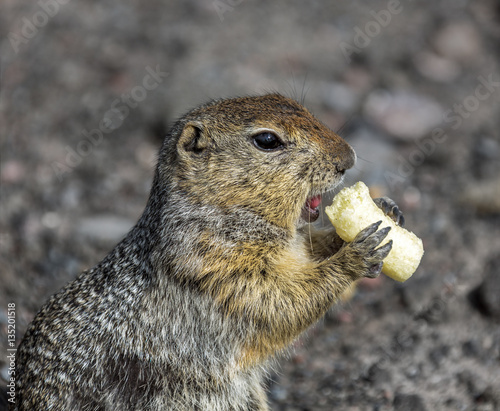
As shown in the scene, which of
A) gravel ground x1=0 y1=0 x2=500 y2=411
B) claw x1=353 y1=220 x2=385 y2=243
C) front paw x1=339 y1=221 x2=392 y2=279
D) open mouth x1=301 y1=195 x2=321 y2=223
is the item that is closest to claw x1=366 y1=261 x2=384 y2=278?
front paw x1=339 y1=221 x2=392 y2=279

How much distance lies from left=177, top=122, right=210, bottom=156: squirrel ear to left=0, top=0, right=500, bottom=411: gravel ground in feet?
6.58

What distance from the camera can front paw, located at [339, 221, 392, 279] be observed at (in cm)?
369

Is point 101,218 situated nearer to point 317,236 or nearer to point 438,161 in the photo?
point 317,236

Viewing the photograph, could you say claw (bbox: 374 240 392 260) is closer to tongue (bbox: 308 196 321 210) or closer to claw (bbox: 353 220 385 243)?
claw (bbox: 353 220 385 243)

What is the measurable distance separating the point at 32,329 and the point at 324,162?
1910 mm

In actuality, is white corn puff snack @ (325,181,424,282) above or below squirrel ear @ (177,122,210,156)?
above

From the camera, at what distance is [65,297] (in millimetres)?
3939

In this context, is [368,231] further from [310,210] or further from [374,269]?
[310,210]

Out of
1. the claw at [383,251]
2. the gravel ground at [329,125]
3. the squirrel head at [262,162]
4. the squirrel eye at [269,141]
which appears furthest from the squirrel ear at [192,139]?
the gravel ground at [329,125]

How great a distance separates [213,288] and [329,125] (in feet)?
13.3

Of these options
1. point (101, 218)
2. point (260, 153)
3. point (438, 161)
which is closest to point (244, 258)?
point (260, 153)

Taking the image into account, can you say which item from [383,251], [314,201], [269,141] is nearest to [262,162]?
[269,141]

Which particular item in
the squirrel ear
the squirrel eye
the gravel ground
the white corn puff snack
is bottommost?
the gravel ground

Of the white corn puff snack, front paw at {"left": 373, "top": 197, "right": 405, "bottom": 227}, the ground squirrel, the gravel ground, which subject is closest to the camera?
the ground squirrel
